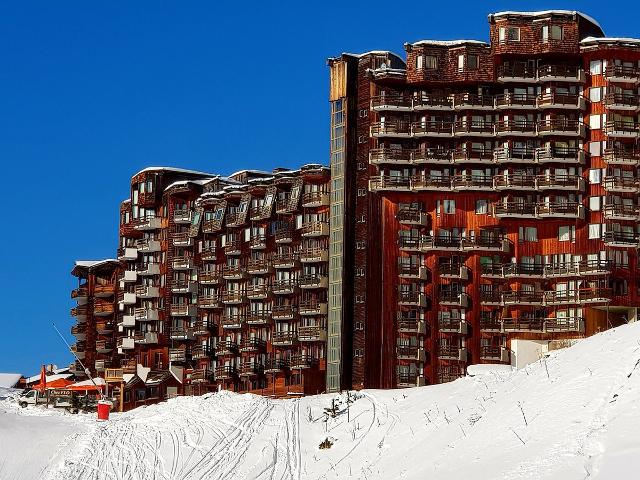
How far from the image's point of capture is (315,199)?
126 meters

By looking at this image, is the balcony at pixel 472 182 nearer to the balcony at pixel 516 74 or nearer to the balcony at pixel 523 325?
the balcony at pixel 516 74

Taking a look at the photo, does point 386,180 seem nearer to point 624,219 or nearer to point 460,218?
point 460,218

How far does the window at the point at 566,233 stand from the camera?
11262cm

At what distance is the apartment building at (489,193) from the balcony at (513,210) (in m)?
0.13

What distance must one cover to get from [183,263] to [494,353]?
171 feet

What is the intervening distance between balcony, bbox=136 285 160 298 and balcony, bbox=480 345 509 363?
190 ft

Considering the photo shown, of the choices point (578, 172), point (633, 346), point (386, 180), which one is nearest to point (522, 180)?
point (578, 172)

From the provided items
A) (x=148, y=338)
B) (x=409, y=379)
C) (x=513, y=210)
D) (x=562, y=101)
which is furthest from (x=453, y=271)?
(x=148, y=338)

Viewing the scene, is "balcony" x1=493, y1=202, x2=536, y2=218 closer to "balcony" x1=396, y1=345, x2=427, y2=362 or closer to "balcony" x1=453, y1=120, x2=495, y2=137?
"balcony" x1=453, y1=120, x2=495, y2=137

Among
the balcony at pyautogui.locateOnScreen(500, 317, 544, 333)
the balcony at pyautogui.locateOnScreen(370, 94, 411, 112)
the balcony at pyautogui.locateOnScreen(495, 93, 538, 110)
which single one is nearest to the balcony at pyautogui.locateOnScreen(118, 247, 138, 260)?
the balcony at pyautogui.locateOnScreen(370, 94, 411, 112)

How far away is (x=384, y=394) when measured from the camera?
68812 millimetres

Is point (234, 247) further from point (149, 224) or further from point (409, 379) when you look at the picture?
point (409, 379)

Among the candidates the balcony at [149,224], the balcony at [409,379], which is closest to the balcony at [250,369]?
the balcony at [409,379]

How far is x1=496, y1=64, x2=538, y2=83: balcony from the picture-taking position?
114 m
